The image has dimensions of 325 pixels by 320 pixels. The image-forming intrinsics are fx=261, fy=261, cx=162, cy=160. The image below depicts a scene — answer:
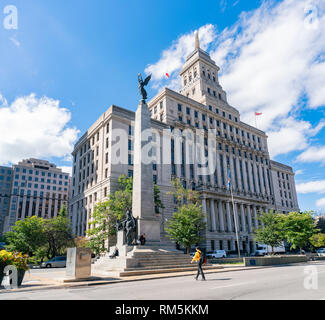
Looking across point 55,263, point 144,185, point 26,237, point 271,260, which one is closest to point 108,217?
point 55,263

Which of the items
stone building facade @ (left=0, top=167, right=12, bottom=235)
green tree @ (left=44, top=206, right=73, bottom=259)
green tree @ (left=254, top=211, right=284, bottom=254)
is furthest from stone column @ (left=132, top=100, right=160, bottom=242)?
stone building facade @ (left=0, top=167, right=12, bottom=235)

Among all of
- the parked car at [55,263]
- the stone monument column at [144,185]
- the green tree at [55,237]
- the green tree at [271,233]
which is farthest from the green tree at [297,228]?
the green tree at [55,237]

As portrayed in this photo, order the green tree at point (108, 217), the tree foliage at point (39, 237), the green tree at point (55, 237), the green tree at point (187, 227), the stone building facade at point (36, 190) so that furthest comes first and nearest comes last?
the stone building facade at point (36, 190) → the green tree at point (55, 237) → the green tree at point (108, 217) → the tree foliage at point (39, 237) → the green tree at point (187, 227)

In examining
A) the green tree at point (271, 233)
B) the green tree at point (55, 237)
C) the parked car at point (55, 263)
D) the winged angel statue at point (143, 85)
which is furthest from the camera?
the green tree at point (55, 237)

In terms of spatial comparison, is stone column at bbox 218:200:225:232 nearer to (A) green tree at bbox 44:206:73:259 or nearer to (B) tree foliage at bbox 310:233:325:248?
(B) tree foliage at bbox 310:233:325:248

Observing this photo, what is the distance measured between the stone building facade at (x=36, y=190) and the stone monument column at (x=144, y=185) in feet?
303

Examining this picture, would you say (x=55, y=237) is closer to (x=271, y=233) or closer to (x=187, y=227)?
(x=187, y=227)

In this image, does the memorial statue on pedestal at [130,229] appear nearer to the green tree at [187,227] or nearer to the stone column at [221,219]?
the green tree at [187,227]

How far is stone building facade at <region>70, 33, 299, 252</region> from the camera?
51250 millimetres

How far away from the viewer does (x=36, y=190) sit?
114438 mm

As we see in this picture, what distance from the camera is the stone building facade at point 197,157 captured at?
2018 inches

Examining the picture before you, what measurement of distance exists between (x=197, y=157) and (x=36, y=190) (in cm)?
8478

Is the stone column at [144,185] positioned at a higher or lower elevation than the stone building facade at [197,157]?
lower
